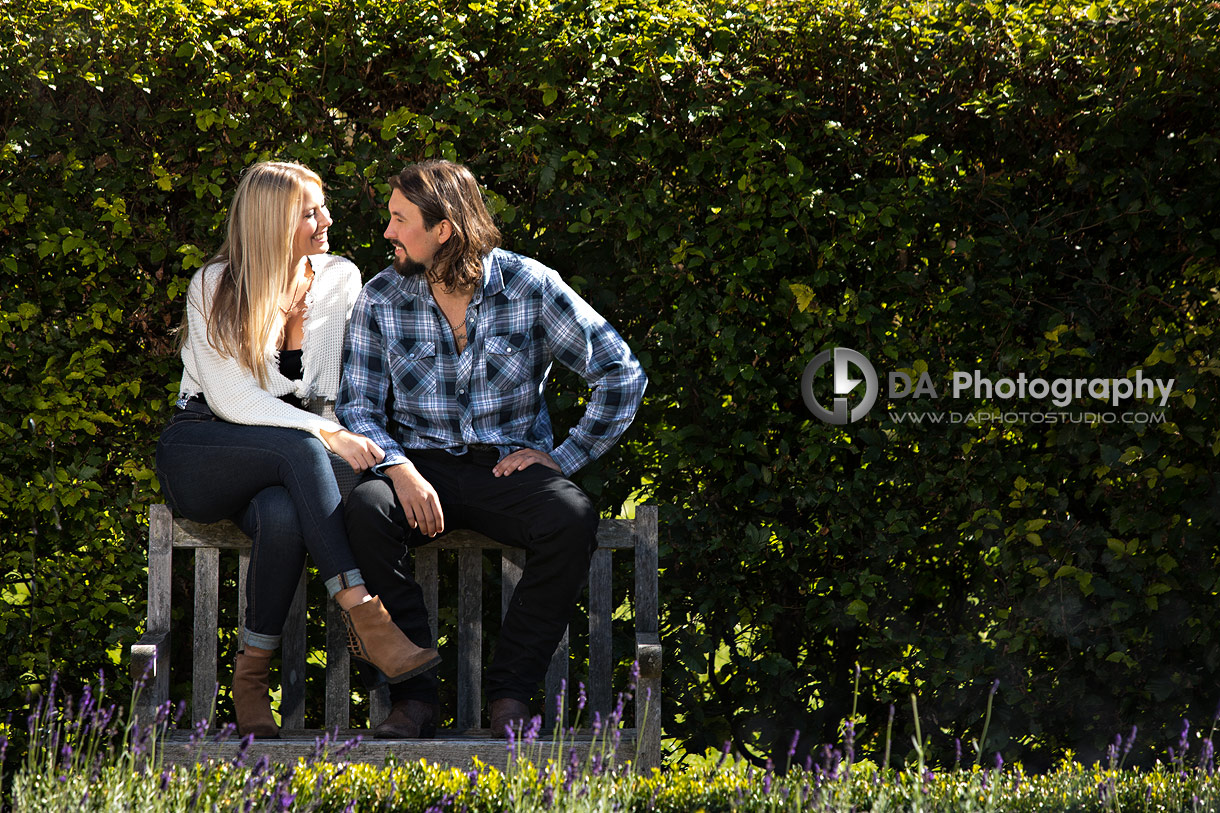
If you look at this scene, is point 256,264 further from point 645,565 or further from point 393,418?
point 645,565

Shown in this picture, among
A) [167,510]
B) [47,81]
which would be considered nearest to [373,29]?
[47,81]

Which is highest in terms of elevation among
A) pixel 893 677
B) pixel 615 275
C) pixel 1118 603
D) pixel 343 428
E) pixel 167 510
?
pixel 615 275

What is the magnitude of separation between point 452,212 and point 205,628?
1.53 metres

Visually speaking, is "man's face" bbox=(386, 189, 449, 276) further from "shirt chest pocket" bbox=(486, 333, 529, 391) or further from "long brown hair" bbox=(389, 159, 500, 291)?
"shirt chest pocket" bbox=(486, 333, 529, 391)

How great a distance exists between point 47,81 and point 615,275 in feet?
6.68

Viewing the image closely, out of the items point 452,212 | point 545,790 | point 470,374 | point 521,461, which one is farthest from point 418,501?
point 545,790

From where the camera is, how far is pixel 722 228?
13.3 feet

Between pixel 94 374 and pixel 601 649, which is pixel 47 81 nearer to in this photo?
pixel 94 374

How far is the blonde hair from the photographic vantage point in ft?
11.9

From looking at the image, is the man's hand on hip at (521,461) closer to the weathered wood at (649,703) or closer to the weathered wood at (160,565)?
the weathered wood at (649,703)

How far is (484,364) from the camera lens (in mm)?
3707

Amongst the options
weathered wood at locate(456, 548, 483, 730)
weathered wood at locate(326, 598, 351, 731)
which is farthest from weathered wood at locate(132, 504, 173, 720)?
weathered wood at locate(456, 548, 483, 730)

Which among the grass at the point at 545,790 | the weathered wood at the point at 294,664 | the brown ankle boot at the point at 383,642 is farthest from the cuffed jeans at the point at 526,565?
the grass at the point at 545,790

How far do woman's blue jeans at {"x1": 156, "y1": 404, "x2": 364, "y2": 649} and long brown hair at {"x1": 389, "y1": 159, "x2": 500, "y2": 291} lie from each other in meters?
0.69
